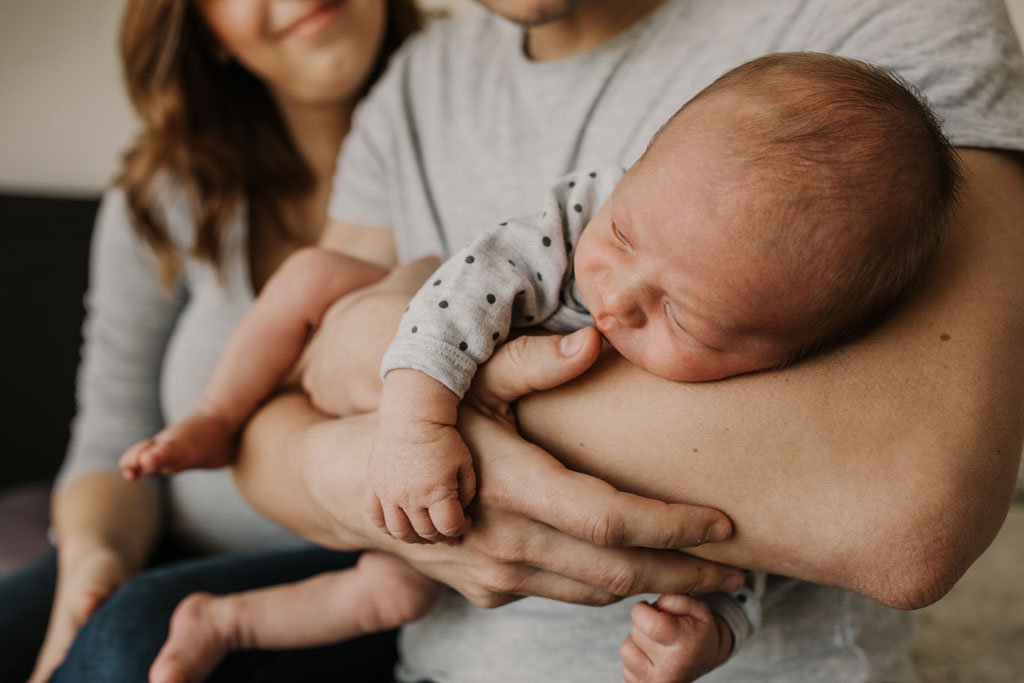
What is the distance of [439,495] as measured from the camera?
29.4 inches

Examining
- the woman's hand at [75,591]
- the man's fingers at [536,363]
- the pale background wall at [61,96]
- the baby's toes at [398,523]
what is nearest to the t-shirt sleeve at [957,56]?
the man's fingers at [536,363]

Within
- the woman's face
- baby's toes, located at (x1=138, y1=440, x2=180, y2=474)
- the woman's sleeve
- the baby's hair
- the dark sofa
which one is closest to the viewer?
the baby's hair

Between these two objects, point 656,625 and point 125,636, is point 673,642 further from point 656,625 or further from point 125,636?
point 125,636

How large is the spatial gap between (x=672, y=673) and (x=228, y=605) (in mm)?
645

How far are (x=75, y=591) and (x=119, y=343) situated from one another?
1.85ft

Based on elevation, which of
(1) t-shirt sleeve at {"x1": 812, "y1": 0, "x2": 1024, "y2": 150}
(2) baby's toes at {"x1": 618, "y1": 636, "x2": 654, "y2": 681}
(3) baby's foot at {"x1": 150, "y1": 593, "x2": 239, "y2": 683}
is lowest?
(3) baby's foot at {"x1": 150, "y1": 593, "x2": 239, "y2": 683}

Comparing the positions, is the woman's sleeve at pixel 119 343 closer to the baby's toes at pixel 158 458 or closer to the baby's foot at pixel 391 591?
the baby's toes at pixel 158 458

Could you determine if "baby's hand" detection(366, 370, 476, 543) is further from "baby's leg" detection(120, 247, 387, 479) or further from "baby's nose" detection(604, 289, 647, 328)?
"baby's leg" detection(120, 247, 387, 479)

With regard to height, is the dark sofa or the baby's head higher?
the baby's head

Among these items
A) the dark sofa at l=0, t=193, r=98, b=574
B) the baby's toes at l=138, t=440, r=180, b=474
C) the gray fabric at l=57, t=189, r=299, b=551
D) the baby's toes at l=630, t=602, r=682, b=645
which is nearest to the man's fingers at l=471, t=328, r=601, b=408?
the baby's toes at l=630, t=602, r=682, b=645

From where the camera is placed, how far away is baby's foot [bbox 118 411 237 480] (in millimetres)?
1038

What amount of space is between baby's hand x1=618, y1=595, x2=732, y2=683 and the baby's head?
0.25 meters

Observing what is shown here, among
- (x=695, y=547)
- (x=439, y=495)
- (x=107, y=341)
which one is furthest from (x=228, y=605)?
(x=107, y=341)

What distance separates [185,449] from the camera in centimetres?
107
